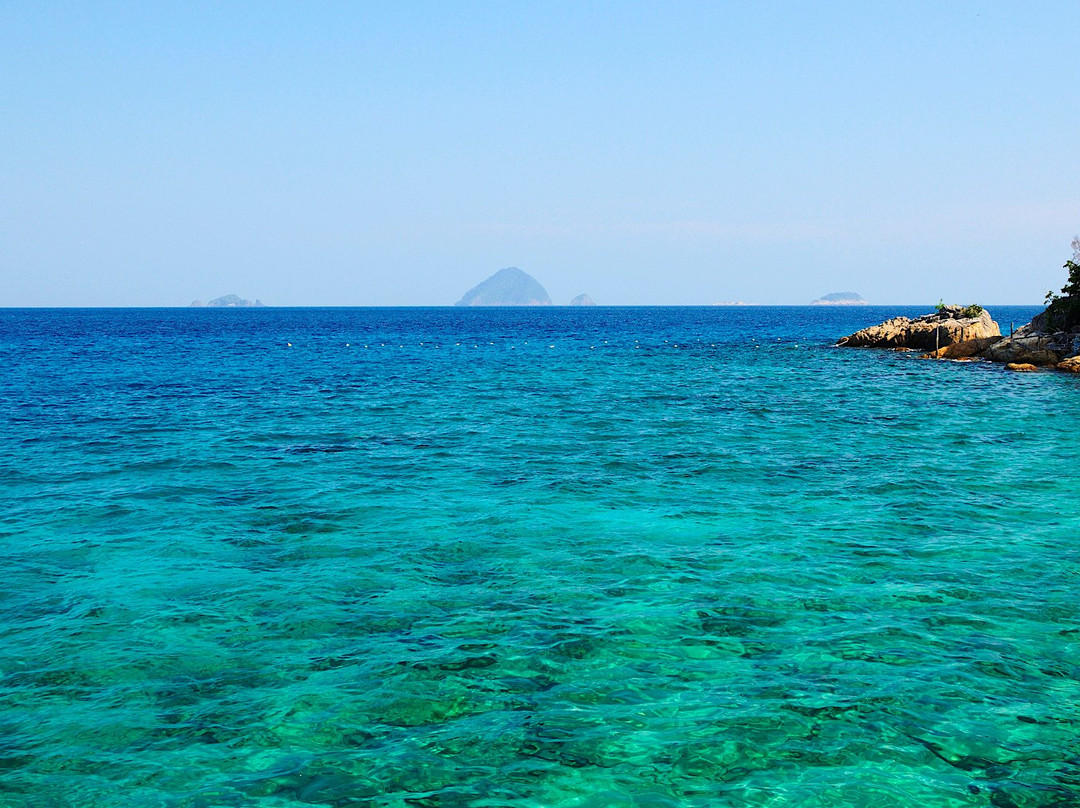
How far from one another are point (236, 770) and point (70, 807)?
1514mm

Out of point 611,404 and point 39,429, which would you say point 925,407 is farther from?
point 39,429

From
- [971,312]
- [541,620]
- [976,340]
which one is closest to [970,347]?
[976,340]

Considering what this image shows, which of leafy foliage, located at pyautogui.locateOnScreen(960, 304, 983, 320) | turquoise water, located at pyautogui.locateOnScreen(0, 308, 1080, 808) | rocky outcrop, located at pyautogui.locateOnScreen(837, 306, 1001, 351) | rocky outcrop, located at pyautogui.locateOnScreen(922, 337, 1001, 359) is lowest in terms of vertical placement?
turquoise water, located at pyautogui.locateOnScreen(0, 308, 1080, 808)

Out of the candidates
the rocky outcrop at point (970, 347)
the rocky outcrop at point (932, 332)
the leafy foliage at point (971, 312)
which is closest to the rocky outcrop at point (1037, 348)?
the rocky outcrop at point (970, 347)

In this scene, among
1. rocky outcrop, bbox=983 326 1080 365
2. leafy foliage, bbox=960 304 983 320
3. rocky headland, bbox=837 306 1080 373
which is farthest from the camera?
leafy foliage, bbox=960 304 983 320

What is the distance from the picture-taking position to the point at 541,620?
12.0m

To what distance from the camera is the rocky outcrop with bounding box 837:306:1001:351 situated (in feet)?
198

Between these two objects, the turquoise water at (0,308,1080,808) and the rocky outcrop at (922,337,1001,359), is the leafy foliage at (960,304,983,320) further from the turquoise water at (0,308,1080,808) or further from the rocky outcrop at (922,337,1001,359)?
the turquoise water at (0,308,1080,808)

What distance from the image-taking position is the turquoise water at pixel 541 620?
8383 millimetres

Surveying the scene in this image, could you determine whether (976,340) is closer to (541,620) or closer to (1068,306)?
(1068,306)

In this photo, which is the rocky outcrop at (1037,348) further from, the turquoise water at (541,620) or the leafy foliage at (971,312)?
the turquoise water at (541,620)

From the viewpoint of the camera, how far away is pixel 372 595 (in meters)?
13.1

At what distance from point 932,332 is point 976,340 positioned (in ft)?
22.6

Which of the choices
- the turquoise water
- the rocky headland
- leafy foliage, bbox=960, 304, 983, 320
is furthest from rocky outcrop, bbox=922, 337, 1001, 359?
the turquoise water
